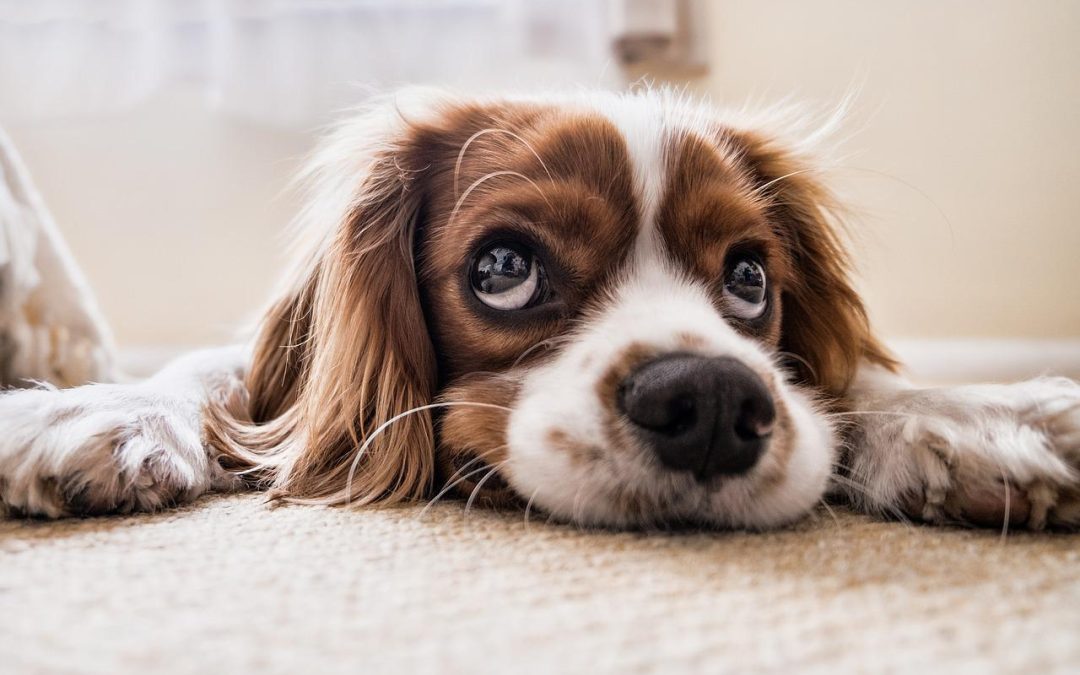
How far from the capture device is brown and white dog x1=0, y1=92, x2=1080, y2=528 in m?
0.98

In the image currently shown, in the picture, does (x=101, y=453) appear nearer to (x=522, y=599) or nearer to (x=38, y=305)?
(x=522, y=599)

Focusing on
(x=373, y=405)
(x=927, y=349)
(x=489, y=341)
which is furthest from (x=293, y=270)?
(x=927, y=349)

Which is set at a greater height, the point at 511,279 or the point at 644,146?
the point at 644,146

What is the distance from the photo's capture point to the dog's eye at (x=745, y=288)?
134 cm

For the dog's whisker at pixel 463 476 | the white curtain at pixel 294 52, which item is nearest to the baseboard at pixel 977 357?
the white curtain at pixel 294 52

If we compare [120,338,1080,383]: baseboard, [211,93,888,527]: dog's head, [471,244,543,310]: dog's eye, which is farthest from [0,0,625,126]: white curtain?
[471,244,543,310]: dog's eye

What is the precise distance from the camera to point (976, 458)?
3.30ft

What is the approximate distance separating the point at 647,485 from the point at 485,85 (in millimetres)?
2207

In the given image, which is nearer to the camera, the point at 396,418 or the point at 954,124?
the point at 396,418

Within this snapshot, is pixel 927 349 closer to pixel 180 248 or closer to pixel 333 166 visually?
pixel 333 166

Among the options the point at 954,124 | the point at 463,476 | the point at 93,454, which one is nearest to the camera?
the point at 93,454

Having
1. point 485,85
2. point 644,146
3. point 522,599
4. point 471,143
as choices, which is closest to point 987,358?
point 485,85

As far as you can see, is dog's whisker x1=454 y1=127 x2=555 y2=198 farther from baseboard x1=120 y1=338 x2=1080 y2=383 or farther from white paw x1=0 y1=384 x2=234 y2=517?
baseboard x1=120 y1=338 x2=1080 y2=383

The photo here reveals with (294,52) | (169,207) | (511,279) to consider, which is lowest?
(511,279)
